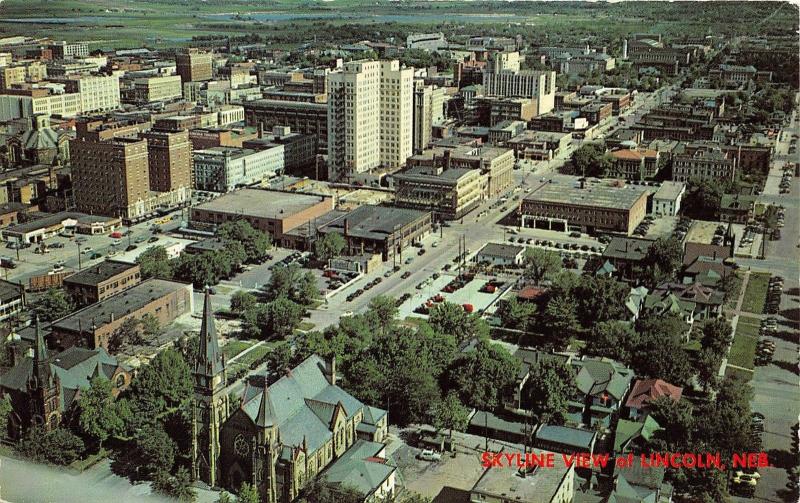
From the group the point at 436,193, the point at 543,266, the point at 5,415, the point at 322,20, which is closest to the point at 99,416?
Result: the point at 5,415

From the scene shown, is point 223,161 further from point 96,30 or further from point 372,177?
point 96,30

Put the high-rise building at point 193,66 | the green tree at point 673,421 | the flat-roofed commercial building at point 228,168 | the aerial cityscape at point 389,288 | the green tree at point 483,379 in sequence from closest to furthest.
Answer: the aerial cityscape at point 389,288 → the green tree at point 673,421 → the green tree at point 483,379 → the flat-roofed commercial building at point 228,168 → the high-rise building at point 193,66

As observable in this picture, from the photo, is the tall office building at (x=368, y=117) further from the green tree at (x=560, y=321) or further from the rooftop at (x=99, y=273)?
the green tree at (x=560, y=321)

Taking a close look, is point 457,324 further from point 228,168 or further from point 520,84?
point 520,84

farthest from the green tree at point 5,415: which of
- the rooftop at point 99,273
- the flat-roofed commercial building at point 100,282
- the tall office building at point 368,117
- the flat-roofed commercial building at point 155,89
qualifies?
the flat-roofed commercial building at point 155,89

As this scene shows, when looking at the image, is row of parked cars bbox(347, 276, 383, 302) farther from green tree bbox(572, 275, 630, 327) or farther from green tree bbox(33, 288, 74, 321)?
green tree bbox(33, 288, 74, 321)

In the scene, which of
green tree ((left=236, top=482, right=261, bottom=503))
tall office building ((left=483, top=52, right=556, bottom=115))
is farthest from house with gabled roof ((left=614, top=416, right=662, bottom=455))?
tall office building ((left=483, top=52, right=556, bottom=115))
